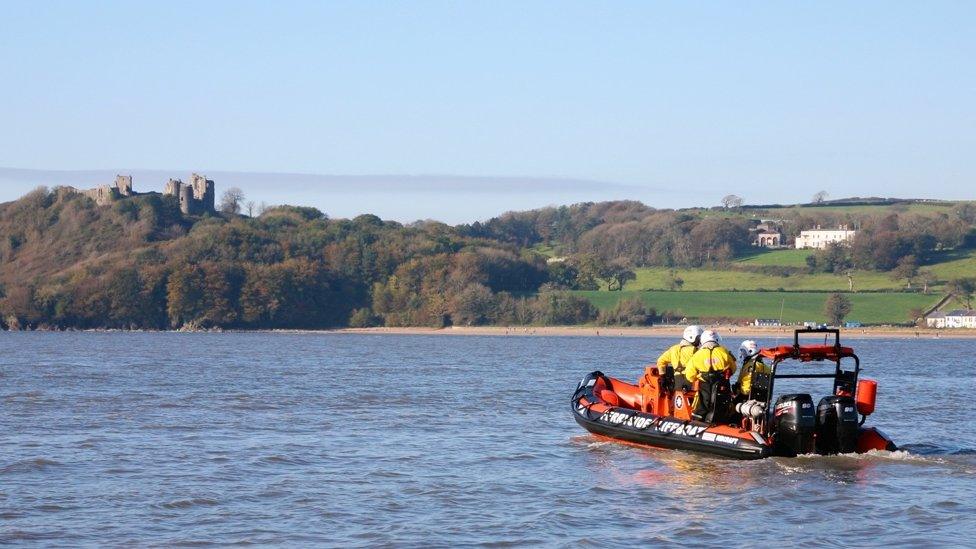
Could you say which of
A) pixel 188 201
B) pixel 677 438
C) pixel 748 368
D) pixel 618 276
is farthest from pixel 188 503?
pixel 188 201

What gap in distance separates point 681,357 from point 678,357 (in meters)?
0.06

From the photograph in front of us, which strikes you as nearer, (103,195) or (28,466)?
(28,466)

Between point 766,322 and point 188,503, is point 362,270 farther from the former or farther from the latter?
point 188,503

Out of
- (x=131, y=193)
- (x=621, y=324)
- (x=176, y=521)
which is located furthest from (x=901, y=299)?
(x=176, y=521)

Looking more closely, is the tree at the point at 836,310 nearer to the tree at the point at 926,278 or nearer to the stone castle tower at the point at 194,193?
the tree at the point at 926,278

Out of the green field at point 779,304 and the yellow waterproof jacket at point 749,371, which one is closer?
the yellow waterproof jacket at point 749,371

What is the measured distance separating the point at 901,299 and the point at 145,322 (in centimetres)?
6382

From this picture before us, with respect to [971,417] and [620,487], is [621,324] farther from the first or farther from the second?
[620,487]

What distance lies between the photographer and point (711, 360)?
2017 cm

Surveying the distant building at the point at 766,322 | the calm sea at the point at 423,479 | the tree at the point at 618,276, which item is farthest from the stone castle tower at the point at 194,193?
the calm sea at the point at 423,479

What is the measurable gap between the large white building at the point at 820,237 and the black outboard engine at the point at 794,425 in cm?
12855

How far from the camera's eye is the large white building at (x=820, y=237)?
15026 cm

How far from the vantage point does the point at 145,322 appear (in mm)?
124875

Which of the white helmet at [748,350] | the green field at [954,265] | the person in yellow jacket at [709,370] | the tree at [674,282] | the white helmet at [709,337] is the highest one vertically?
the green field at [954,265]
